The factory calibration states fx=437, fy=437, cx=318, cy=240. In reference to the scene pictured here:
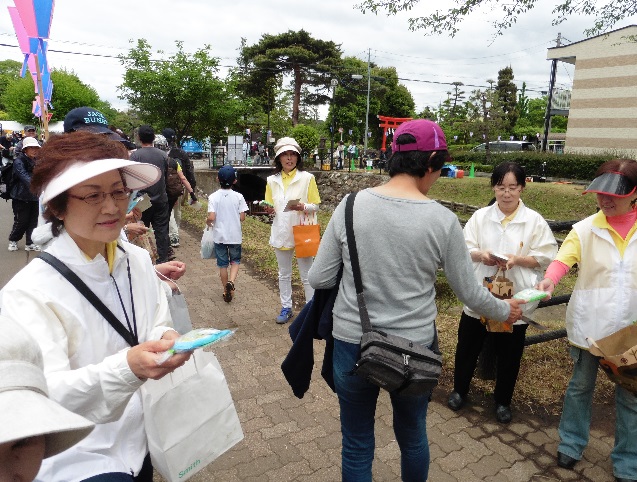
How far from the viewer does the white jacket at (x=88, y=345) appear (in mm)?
1237

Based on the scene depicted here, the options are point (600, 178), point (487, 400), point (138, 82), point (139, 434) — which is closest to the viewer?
point (139, 434)

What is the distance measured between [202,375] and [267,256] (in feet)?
19.8

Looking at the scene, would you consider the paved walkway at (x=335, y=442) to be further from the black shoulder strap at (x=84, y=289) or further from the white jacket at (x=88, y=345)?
the black shoulder strap at (x=84, y=289)

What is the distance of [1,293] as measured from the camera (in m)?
1.33

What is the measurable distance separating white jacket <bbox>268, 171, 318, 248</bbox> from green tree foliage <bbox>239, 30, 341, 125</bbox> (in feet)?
103

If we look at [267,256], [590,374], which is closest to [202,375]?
[590,374]

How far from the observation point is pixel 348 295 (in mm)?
1959

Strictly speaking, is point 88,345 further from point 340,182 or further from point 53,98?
point 53,98

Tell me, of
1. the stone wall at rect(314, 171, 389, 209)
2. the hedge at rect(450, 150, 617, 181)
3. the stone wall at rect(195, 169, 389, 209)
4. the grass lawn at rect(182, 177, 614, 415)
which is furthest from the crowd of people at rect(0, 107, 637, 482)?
the stone wall at rect(314, 171, 389, 209)

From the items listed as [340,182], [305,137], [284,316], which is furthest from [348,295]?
[305,137]

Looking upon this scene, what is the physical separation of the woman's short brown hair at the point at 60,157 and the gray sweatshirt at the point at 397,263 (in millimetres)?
947

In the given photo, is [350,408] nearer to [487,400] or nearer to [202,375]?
[202,375]

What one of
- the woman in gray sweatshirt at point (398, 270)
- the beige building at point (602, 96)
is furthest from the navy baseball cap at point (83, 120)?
the beige building at point (602, 96)

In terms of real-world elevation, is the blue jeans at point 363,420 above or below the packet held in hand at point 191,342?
below
